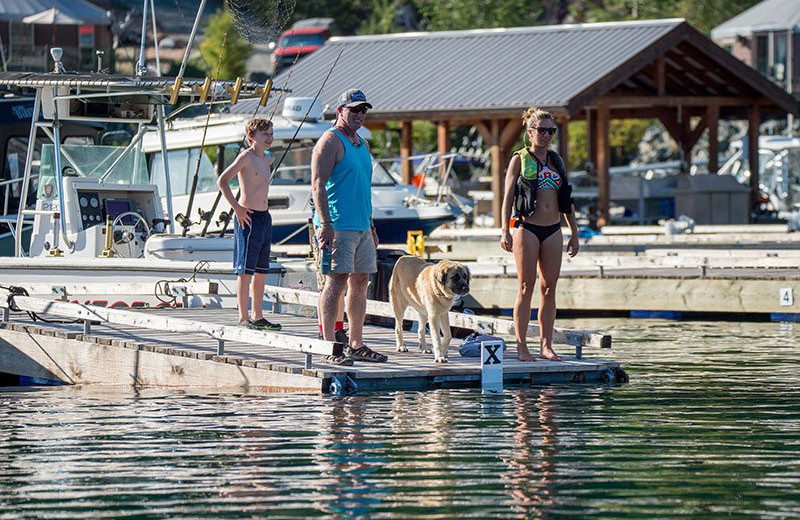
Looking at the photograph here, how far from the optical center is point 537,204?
1208cm

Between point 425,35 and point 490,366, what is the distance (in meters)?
23.2

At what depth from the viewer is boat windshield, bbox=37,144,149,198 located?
666 inches

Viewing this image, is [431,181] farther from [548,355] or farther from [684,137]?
[548,355]

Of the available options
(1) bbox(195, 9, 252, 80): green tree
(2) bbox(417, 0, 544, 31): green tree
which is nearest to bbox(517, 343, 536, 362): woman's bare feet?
(1) bbox(195, 9, 252, 80): green tree

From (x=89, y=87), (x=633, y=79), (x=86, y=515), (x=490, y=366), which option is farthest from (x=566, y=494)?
(x=633, y=79)

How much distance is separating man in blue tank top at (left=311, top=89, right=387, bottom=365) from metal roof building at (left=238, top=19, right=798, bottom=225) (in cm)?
1676

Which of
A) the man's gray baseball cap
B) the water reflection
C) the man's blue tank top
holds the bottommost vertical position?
the water reflection

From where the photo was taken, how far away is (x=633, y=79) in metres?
33.3

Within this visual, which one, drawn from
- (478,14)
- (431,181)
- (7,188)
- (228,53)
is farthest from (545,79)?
(478,14)

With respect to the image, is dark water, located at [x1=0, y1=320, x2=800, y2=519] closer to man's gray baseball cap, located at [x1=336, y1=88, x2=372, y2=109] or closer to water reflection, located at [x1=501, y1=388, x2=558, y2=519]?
water reflection, located at [x1=501, y1=388, x2=558, y2=519]

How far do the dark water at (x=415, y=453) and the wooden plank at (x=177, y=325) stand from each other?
0.40 m

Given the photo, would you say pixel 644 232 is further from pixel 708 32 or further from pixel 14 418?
pixel 708 32

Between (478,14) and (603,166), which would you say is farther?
(478,14)

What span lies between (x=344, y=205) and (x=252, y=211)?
1.55 m
